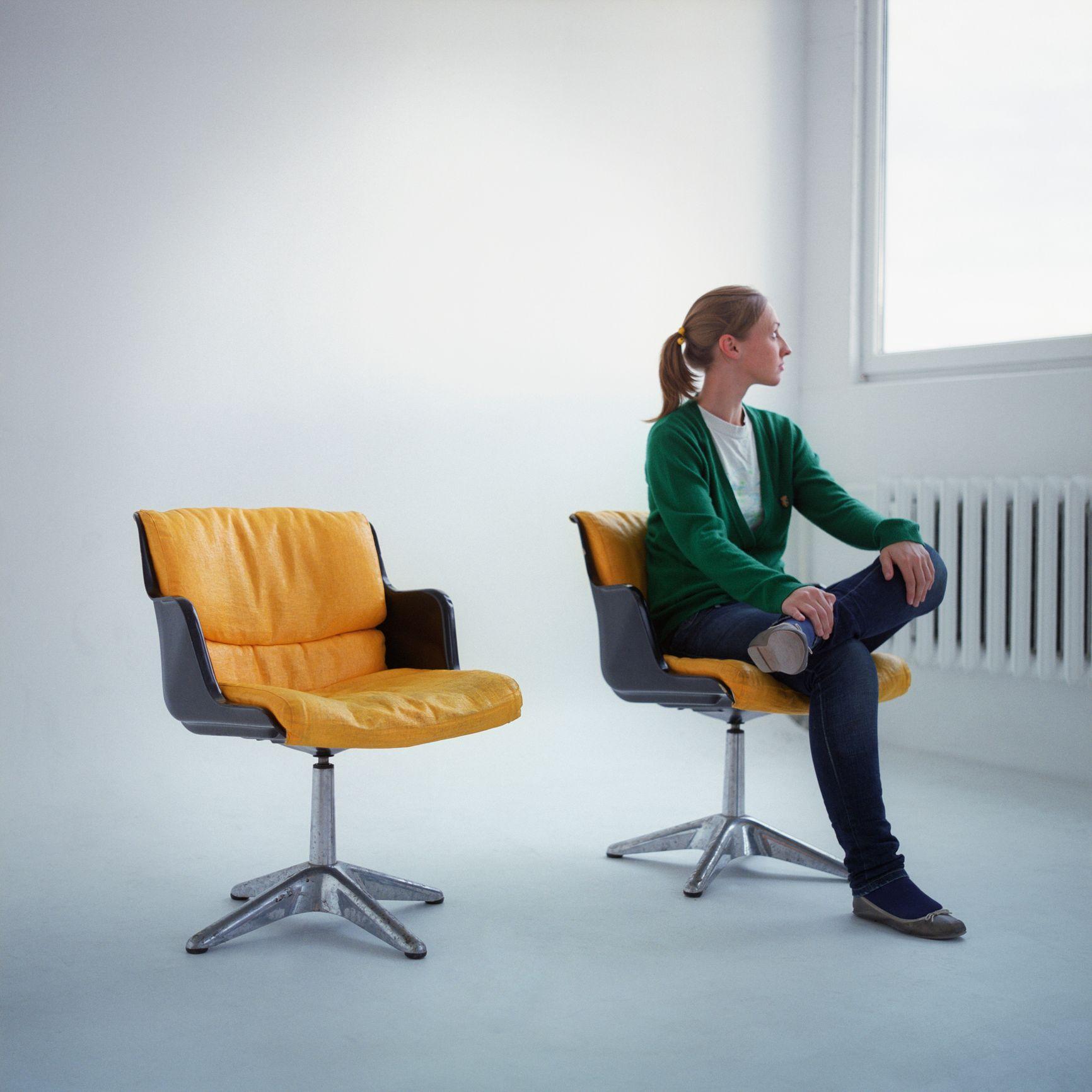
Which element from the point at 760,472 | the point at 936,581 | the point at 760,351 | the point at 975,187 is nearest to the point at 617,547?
the point at 760,472

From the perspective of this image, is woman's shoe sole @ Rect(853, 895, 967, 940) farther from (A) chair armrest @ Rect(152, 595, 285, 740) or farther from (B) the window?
(B) the window

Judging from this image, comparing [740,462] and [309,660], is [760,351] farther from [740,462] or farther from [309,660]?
[309,660]

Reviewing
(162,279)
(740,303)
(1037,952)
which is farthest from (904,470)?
(162,279)

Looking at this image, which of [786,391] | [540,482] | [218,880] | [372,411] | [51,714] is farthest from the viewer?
[786,391]

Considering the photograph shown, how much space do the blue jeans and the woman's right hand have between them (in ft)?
0.17

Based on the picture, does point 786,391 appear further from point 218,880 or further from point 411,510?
point 218,880

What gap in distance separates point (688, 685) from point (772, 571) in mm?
262

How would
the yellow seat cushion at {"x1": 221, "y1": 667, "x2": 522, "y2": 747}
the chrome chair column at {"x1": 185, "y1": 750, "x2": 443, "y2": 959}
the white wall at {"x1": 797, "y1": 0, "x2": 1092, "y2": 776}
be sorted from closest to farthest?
the yellow seat cushion at {"x1": 221, "y1": 667, "x2": 522, "y2": 747} → the chrome chair column at {"x1": 185, "y1": 750, "x2": 443, "y2": 959} → the white wall at {"x1": 797, "y1": 0, "x2": 1092, "y2": 776}

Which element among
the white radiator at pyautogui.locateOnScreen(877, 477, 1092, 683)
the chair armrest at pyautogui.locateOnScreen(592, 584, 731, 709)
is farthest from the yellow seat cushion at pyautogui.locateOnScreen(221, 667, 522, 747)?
the white radiator at pyautogui.locateOnScreen(877, 477, 1092, 683)

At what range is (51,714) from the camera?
2.88 m

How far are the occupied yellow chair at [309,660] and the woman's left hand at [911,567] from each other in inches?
28.7

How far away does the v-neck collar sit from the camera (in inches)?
94.8

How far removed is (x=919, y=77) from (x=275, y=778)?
2.84 meters

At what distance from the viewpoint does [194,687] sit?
1.93 meters
